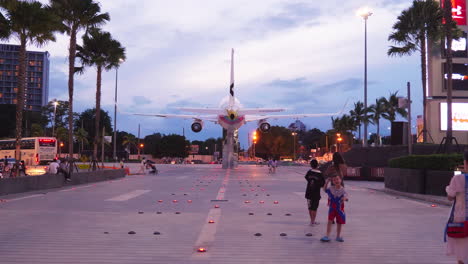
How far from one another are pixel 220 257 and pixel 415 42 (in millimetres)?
30861

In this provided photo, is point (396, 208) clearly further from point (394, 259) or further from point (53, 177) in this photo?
point (53, 177)

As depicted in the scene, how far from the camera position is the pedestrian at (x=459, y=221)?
18.5ft

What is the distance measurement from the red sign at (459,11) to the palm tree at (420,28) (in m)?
7.66

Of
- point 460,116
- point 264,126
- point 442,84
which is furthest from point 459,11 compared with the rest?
point 264,126

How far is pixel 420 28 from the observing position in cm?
3256

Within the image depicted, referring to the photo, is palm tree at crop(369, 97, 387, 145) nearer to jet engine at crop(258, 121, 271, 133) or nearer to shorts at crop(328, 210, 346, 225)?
jet engine at crop(258, 121, 271, 133)

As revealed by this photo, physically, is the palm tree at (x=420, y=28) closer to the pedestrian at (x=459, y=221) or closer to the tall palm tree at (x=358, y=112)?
the pedestrian at (x=459, y=221)

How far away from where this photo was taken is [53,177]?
23.7m

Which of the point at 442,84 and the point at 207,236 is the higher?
the point at 442,84

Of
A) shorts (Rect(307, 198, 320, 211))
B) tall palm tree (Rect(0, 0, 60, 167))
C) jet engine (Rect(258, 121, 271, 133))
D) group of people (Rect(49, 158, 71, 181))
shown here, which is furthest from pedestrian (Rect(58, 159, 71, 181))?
jet engine (Rect(258, 121, 271, 133))

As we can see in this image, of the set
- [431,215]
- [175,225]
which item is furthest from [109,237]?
[431,215]

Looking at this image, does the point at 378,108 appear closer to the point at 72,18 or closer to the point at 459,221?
the point at 72,18

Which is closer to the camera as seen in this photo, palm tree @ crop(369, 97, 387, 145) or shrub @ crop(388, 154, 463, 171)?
shrub @ crop(388, 154, 463, 171)

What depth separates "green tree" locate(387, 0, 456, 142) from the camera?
106 ft
